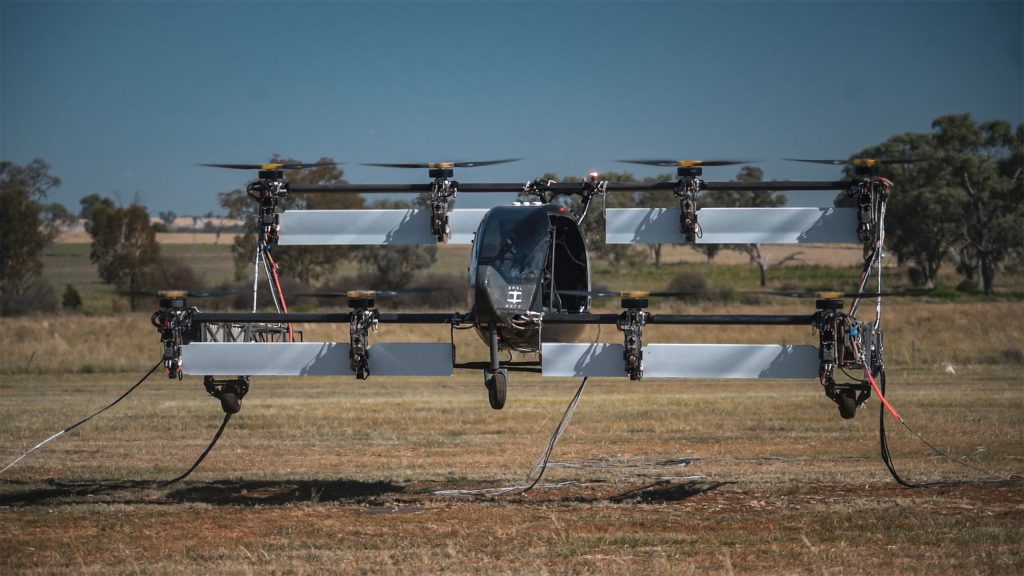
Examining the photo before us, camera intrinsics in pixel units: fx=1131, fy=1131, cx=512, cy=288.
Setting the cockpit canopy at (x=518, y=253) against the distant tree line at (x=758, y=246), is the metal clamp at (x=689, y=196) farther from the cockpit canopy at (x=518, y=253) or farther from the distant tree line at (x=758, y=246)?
the distant tree line at (x=758, y=246)

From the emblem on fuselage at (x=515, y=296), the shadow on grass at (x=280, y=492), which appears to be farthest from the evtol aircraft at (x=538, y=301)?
the shadow on grass at (x=280, y=492)

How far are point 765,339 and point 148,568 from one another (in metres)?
35.1

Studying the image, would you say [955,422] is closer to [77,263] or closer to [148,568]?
[148,568]

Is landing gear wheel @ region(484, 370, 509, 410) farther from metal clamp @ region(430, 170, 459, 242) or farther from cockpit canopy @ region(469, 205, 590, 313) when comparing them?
metal clamp @ region(430, 170, 459, 242)

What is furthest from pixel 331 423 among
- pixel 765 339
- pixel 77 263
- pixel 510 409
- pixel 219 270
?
pixel 77 263

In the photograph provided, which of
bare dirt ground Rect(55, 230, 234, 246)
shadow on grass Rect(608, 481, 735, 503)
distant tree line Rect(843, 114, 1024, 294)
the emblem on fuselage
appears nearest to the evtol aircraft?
the emblem on fuselage

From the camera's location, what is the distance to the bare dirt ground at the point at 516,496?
499 inches

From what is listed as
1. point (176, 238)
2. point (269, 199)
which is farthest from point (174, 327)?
point (176, 238)

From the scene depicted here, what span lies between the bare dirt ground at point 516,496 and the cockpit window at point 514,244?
3254mm

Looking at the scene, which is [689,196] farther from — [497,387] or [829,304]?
[497,387]

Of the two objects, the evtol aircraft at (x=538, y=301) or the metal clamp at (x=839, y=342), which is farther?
the evtol aircraft at (x=538, y=301)

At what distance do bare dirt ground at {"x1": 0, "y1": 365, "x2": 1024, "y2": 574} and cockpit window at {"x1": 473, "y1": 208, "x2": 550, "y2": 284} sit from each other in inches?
128

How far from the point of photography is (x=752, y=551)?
42.0ft

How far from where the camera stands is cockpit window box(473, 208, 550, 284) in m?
15.0
